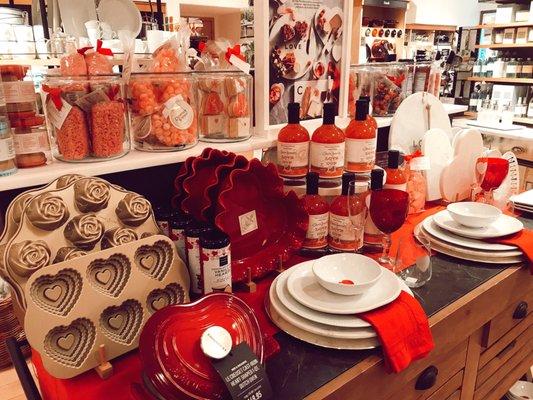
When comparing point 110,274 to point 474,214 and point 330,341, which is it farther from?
point 474,214

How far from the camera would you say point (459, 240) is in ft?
4.24

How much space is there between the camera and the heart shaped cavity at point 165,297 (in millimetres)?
937

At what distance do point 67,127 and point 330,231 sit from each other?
744 millimetres

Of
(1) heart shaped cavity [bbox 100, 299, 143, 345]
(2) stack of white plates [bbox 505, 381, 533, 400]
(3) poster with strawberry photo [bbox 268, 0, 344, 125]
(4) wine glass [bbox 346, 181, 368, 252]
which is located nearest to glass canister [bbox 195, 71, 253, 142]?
(3) poster with strawberry photo [bbox 268, 0, 344, 125]

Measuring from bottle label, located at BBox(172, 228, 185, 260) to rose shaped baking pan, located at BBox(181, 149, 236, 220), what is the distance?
0.06 metres

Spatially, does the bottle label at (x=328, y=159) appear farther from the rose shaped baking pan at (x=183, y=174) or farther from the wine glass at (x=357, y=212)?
the rose shaped baking pan at (x=183, y=174)

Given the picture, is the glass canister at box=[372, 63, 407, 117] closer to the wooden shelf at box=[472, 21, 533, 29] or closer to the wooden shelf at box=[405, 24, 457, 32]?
the wooden shelf at box=[472, 21, 533, 29]

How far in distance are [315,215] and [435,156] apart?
71 cm

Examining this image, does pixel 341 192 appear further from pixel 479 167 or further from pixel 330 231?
pixel 479 167

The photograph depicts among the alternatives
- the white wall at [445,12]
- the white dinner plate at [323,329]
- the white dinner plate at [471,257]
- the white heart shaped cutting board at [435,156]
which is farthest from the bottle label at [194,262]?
the white wall at [445,12]

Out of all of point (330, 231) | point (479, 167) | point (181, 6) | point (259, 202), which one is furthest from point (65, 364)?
point (181, 6)

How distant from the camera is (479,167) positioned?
5.11 ft

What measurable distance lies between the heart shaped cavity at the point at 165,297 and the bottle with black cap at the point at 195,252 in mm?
56

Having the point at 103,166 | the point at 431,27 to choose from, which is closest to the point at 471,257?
the point at 103,166
